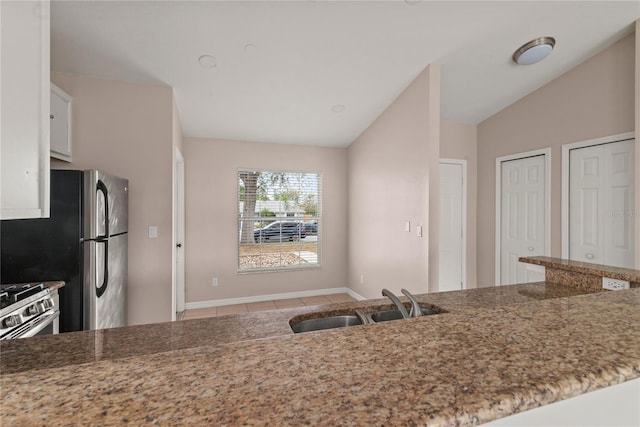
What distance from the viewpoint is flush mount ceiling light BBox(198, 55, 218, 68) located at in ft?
8.03

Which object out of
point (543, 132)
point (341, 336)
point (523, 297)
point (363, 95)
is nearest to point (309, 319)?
point (341, 336)

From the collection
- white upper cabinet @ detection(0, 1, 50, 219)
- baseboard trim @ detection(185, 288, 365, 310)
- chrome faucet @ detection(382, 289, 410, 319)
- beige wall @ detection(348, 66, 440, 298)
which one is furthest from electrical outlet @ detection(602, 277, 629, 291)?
baseboard trim @ detection(185, 288, 365, 310)

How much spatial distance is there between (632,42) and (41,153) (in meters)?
3.89

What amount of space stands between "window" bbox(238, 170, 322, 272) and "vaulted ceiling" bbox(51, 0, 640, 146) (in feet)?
3.90

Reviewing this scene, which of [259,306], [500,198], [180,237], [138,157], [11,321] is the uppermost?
[138,157]

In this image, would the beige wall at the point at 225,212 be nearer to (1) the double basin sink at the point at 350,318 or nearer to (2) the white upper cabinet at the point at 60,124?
(2) the white upper cabinet at the point at 60,124

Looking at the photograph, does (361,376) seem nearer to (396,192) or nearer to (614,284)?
(614,284)

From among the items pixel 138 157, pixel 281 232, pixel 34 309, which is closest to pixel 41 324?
pixel 34 309

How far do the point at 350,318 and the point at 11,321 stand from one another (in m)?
1.59

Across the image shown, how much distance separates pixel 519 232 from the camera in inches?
134

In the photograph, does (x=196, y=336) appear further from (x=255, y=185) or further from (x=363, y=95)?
(x=255, y=185)

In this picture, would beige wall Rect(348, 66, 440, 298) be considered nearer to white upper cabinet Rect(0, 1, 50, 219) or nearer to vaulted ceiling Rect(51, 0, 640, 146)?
vaulted ceiling Rect(51, 0, 640, 146)

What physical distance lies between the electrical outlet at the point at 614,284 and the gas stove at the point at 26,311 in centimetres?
274

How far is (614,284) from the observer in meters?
1.38
